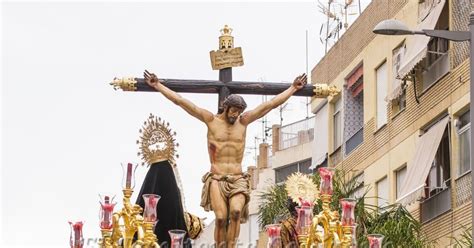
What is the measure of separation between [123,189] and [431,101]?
14.4 meters

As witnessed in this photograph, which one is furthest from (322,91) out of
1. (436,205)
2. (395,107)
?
(395,107)

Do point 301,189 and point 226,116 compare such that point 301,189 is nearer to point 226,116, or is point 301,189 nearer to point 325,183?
point 325,183

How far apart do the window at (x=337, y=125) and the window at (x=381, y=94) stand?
2995 mm

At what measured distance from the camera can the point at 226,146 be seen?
Result: 18.5m

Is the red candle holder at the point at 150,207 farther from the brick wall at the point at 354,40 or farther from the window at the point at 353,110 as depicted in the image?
the window at the point at 353,110

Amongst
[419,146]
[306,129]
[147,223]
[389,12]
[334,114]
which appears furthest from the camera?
[306,129]

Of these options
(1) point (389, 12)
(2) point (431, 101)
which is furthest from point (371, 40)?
(2) point (431, 101)

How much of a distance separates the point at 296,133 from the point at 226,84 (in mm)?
33514

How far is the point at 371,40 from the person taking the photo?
35.3m

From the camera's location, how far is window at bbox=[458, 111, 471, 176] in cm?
2927

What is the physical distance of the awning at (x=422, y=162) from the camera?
99.2ft

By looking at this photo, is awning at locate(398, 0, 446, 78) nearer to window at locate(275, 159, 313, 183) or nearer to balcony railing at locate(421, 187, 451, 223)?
balcony railing at locate(421, 187, 451, 223)

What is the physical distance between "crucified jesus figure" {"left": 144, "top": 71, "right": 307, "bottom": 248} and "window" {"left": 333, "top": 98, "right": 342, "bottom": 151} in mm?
19197

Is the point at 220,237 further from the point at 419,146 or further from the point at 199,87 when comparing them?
the point at 419,146
